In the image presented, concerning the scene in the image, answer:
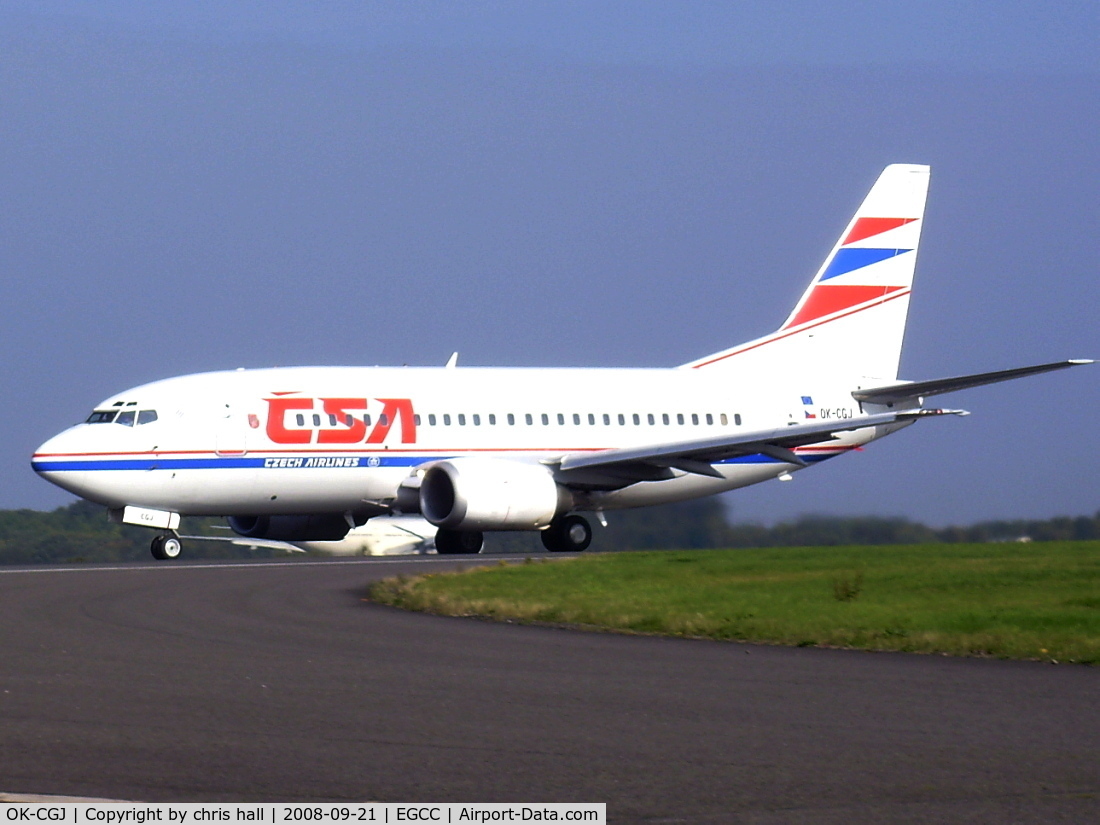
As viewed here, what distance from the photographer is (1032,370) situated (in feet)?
108

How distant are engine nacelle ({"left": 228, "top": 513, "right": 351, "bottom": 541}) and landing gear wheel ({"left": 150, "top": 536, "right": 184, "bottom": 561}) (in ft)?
11.6

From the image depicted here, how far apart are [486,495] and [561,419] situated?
419 cm

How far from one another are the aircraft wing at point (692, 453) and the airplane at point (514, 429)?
0.18ft

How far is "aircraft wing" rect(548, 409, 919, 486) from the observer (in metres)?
33.6

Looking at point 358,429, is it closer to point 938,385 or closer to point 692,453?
point 692,453

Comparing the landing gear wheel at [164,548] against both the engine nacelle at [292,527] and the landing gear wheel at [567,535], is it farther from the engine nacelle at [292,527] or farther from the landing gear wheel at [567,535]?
the landing gear wheel at [567,535]

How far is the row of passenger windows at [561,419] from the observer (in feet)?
108

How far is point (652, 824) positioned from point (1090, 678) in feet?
19.9

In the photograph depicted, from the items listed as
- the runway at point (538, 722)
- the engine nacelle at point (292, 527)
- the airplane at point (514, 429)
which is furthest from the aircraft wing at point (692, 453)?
the runway at point (538, 722)

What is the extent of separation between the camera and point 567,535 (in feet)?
117

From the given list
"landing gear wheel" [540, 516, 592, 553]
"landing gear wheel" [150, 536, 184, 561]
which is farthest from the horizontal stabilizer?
"landing gear wheel" [150, 536, 184, 561]


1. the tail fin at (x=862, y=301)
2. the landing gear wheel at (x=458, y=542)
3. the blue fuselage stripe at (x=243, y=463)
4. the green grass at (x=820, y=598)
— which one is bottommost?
the green grass at (x=820, y=598)

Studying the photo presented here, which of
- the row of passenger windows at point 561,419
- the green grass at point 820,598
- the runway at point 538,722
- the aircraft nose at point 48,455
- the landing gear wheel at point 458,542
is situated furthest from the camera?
the landing gear wheel at point 458,542

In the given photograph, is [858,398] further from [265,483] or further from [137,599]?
[137,599]
